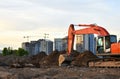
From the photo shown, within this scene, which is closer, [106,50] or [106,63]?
[106,63]

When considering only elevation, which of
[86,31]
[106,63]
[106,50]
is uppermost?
[86,31]

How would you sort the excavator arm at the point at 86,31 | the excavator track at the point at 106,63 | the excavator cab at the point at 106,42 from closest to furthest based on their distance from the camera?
the excavator track at the point at 106,63, the excavator cab at the point at 106,42, the excavator arm at the point at 86,31

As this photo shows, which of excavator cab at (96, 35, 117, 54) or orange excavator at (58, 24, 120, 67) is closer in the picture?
orange excavator at (58, 24, 120, 67)

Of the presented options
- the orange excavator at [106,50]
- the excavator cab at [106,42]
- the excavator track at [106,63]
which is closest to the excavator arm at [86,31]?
the orange excavator at [106,50]

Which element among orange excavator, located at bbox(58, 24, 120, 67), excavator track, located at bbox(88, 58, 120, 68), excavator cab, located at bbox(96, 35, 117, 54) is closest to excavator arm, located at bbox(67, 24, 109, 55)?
orange excavator, located at bbox(58, 24, 120, 67)

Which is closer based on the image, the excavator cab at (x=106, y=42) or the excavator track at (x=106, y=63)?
the excavator track at (x=106, y=63)

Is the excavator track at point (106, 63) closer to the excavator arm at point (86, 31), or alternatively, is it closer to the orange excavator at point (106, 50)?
the orange excavator at point (106, 50)

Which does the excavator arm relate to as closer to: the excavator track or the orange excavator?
the orange excavator

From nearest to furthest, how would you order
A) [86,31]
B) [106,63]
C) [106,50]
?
[106,63] < [106,50] < [86,31]

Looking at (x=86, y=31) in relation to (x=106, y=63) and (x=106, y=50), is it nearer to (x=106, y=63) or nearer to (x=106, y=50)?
(x=106, y=50)

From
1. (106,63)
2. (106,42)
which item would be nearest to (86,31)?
(106,42)

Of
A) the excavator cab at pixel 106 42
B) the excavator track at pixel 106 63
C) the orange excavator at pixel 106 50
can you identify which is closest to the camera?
the excavator track at pixel 106 63

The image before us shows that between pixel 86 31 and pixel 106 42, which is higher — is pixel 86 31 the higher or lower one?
the higher one

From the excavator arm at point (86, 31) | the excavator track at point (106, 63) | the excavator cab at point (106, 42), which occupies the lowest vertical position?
the excavator track at point (106, 63)
